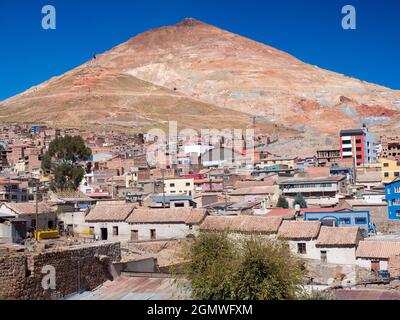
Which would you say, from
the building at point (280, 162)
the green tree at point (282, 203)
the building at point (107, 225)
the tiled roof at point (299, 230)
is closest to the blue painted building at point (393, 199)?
the green tree at point (282, 203)

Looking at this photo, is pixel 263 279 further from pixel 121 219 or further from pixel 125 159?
pixel 125 159

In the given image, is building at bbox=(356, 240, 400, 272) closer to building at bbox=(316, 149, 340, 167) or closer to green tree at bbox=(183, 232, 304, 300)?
green tree at bbox=(183, 232, 304, 300)

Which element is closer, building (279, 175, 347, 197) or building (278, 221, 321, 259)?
building (278, 221, 321, 259)

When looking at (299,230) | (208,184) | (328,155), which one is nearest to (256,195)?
(208,184)

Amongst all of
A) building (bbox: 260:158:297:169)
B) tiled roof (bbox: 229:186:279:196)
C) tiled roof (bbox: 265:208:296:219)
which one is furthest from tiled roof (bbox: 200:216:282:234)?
building (bbox: 260:158:297:169)

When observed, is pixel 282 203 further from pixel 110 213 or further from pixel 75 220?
pixel 75 220

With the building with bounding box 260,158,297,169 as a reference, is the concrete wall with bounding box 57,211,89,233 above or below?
Answer: below
